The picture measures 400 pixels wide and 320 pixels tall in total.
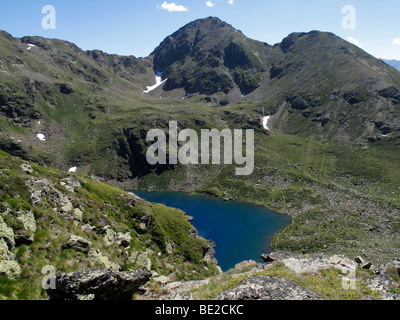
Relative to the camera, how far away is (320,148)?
7628 inches

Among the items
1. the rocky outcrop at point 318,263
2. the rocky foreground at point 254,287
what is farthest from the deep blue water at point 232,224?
the rocky foreground at point 254,287

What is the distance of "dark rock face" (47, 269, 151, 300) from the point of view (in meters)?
13.6

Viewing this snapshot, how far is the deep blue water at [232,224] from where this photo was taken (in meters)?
85.4

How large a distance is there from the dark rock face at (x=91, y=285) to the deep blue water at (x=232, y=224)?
2528 inches

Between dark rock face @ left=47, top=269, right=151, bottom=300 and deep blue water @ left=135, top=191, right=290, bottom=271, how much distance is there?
211 feet

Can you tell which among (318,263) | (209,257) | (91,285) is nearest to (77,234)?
(91,285)

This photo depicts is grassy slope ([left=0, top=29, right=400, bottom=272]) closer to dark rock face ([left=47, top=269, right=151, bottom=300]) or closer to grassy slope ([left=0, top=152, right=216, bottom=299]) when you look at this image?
grassy slope ([left=0, top=152, right=216, bottom=299])

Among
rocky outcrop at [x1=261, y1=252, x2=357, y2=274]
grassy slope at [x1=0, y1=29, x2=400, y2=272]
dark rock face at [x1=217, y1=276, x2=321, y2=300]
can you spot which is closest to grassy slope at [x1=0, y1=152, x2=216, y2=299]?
dark rock face at [x1=217, y1=276, x2=321, y2=300]

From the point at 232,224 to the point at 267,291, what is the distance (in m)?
99.3

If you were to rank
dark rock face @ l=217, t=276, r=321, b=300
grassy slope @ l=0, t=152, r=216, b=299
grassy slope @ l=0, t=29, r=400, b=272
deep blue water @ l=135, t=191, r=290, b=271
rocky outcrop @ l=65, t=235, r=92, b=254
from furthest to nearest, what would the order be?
grassy slope @ l=0, t=29, r=400, b=272
deep blue water @ l=135, t=191, r=290, b=271
rocky outcrop @ l=65, t=235, r=92, b=254
grassy slope @ l=0, t=152, r=216, b=299
dark rock face @ l=217, t=276, r=321, b=300

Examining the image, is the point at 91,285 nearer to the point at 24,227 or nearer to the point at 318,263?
the point at 24,227
